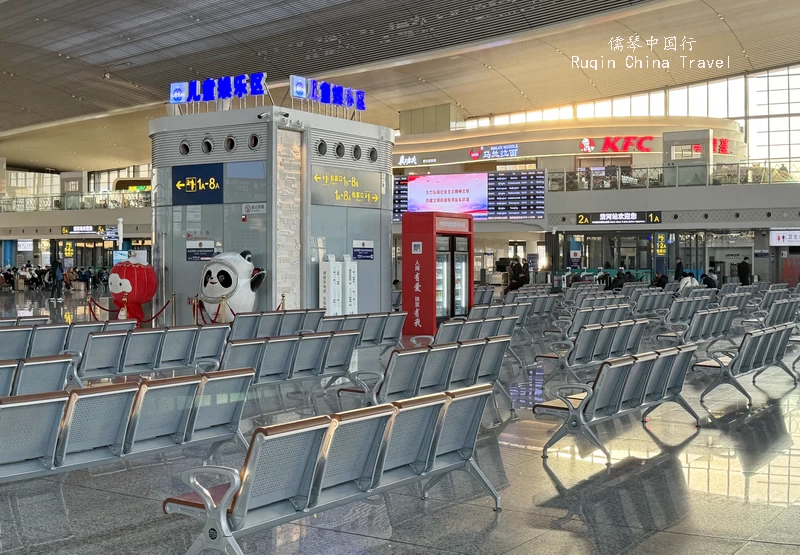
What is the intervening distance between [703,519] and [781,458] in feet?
6.16

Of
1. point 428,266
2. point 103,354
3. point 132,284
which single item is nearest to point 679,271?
point 428,266

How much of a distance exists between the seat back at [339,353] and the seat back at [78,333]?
2653mm

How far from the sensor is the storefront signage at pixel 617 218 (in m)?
29.2

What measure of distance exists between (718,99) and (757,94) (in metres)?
1.72

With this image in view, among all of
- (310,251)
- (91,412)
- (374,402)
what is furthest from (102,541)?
(310,251)

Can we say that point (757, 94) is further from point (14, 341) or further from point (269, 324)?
point (14, 341)

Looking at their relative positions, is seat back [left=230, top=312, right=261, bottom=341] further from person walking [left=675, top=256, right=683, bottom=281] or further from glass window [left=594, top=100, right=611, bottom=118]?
glass window [left=594, top=100, right=611, bottom=118]

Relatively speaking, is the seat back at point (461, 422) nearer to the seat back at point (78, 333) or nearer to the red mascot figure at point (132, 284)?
the seat back at point (78, 333)

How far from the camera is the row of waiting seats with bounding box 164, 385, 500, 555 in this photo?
3934mm

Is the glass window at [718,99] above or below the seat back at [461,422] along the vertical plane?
above

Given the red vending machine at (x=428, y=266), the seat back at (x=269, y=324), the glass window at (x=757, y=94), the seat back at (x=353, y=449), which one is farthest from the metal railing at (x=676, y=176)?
the seat back at (x=353, y=449)

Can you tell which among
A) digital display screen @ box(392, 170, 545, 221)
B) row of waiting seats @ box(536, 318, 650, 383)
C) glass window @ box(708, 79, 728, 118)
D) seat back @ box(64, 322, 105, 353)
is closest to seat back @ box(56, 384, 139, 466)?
seat back @ box(64, 322, 105, 353)

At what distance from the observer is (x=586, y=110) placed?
148 ft

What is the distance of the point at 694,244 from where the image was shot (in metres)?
29.3
